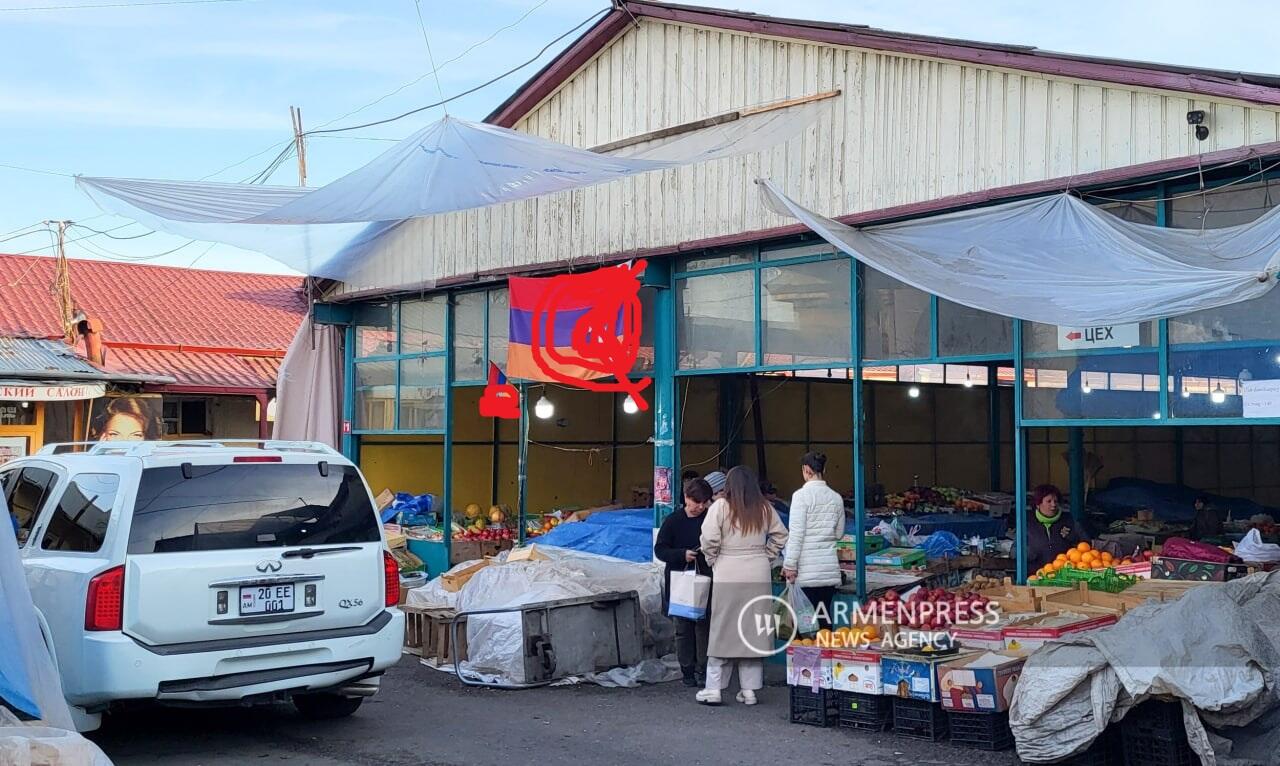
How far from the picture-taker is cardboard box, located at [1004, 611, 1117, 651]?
7.61 m

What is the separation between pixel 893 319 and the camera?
32.6 ft

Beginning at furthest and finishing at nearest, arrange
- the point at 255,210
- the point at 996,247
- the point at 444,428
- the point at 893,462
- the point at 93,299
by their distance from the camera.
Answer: the point at 93,299 → the point at 893,462 → the point at 444,428 → the point at 255,210 → the point at 996,247

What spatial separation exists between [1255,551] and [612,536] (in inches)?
238

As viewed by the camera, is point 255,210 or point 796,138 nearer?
point 796,138

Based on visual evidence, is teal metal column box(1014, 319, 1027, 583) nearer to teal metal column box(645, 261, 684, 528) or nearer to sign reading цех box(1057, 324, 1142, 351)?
sign reading цех box(1057, 324, 1142, 351)

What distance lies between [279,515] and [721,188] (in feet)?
18.0

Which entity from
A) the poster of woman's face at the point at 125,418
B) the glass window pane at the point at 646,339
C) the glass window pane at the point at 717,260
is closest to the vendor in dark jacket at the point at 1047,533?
the glass window pane at the point at 717,260

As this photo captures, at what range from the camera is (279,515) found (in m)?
7.64

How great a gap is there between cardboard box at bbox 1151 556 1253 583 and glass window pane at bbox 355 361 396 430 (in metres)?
9.45

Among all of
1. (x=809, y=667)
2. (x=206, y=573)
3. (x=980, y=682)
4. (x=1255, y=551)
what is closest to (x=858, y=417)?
(x=809, y=667)

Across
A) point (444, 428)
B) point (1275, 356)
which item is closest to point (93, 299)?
point (444, 428)

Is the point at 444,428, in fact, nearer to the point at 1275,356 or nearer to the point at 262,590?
the point at 262,590

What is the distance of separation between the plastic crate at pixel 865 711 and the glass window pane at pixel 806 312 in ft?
10.4

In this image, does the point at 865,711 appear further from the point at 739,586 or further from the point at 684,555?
the point at 684,555
